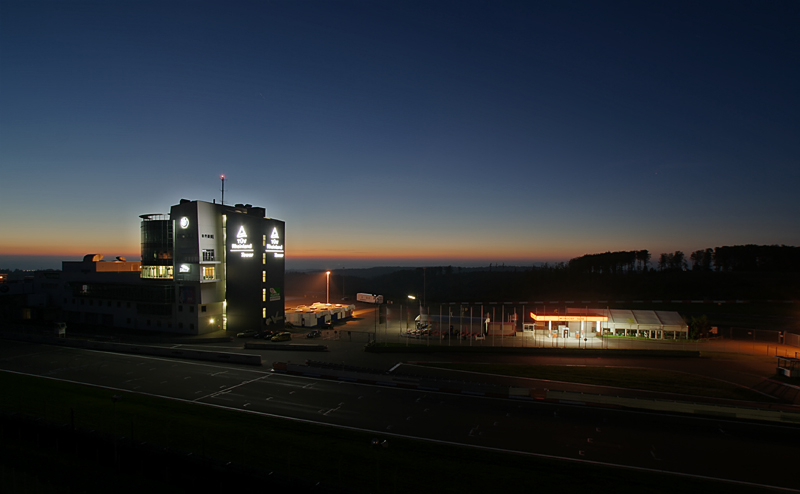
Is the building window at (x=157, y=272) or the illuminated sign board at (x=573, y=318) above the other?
the building window at (x=157, y=272)

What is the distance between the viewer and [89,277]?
6347 cm

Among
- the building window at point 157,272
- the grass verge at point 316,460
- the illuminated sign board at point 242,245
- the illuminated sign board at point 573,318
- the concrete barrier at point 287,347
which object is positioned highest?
the illuminated sign board at point 242,245

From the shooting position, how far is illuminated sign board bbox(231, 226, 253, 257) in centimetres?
5838

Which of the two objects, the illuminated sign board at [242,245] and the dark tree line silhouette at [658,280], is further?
the dark tree line silhouette at [658,280]

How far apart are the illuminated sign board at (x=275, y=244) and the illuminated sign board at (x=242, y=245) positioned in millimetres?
3053

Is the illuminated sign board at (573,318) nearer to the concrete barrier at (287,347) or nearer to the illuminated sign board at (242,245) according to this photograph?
the concrete barrier at (287,347)

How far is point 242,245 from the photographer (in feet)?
193

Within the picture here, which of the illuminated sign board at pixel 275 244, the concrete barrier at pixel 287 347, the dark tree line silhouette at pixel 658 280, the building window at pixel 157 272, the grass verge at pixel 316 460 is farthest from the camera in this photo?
the dark tree line silhouette at pixel 658 280

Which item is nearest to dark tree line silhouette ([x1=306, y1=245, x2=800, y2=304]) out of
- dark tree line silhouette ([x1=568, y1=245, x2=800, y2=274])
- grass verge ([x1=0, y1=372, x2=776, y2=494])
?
dark tree line silhouette ([x1=568, y1=245, x2=800, y2=274])

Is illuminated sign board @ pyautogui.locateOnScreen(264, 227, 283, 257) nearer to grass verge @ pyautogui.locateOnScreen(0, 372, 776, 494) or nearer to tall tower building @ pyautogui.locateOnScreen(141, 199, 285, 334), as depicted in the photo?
tall tower building @ pyautogui.locateOnScreen(141, 199, 285, 334)

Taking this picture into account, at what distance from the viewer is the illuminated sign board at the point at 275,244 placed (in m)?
62.5

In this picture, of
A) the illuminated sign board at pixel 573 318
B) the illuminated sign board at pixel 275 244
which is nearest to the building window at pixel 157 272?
the illuminated sign board at pixel 275 244

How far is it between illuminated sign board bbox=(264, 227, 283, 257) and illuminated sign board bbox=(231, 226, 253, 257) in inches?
120

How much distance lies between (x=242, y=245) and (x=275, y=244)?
5.75 m
